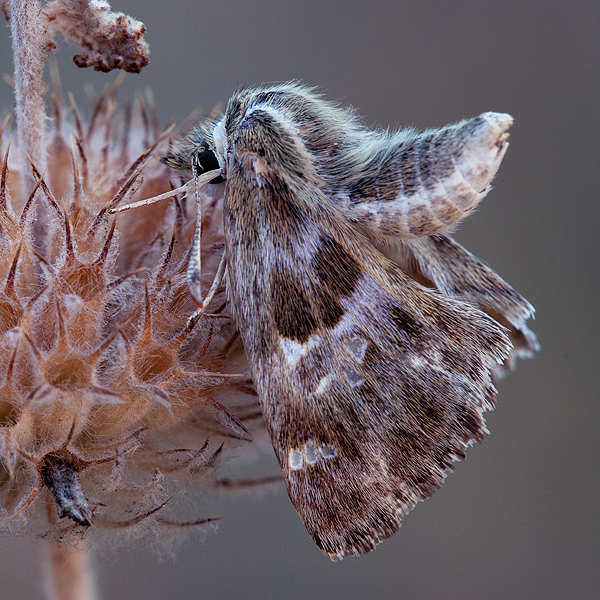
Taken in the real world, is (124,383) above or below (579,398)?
above

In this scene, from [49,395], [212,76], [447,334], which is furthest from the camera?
[212,76]

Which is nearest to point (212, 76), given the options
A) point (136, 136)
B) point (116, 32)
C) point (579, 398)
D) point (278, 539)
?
point (136, 136)

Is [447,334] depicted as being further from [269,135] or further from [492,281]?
[269,135]

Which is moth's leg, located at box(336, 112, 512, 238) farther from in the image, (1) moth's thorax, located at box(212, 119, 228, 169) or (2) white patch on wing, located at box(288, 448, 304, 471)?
(2) white patch on wing, located at box(288, 448, 304, 471)

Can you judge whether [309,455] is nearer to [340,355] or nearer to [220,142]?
[340,355]

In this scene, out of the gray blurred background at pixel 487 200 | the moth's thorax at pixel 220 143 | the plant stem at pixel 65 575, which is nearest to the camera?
the moth's thorax at pixel 220 143

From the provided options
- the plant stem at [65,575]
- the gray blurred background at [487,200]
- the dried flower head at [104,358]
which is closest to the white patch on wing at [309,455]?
the dried flower head at [104,358]

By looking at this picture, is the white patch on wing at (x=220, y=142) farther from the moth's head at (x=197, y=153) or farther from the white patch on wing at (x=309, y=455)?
the white patch on wing at (x=309, y=455)

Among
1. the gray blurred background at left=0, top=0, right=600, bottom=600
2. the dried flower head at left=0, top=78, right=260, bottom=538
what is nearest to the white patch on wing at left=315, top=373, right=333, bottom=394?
the dried flower head at left=0, top=78, right=260, bottom=538
